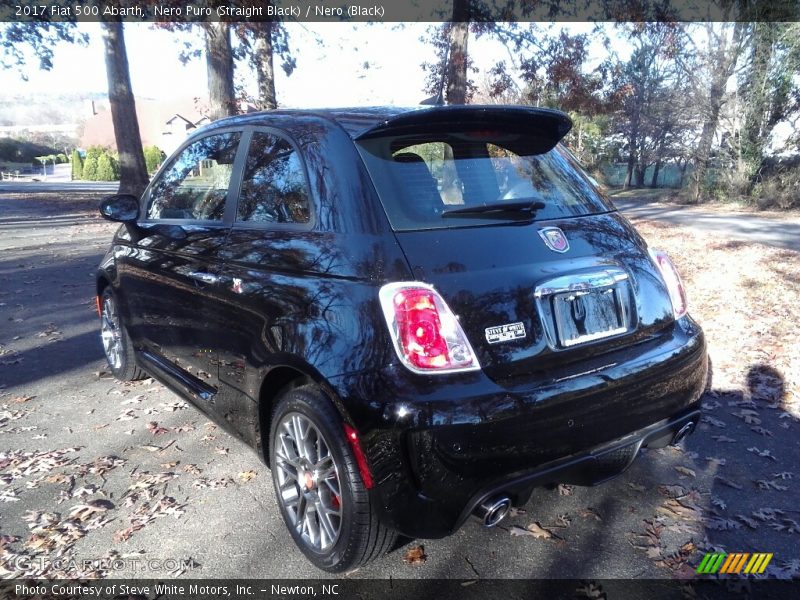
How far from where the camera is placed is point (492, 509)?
7.44ft

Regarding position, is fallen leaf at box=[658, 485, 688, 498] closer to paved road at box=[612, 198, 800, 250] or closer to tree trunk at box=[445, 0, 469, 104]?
paved road at box=[612, 198, 800, 250]

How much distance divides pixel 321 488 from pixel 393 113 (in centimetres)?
173

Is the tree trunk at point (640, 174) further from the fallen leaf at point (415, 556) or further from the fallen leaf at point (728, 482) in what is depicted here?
the fallen leaf at point (415, 556)

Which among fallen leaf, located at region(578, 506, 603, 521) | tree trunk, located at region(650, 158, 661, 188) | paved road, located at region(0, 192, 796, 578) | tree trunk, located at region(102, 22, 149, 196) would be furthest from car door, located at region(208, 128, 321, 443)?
tree trunk, located at region(650, 158, 661, 188)

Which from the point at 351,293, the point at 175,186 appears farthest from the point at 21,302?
the point at 351,293

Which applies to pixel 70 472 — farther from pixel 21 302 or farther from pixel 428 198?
pixel 21 302

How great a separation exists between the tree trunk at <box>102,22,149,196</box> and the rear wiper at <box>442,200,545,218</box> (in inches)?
689

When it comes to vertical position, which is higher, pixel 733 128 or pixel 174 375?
pixel 733 128

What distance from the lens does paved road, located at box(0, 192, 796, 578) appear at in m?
2.73

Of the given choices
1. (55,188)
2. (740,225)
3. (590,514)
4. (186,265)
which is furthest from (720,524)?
(55,188)

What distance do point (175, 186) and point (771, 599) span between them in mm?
3952

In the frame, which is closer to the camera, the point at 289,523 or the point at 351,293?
the point at 351,293

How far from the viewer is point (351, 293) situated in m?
2.38

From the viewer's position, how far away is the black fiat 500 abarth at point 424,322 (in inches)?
87.8
